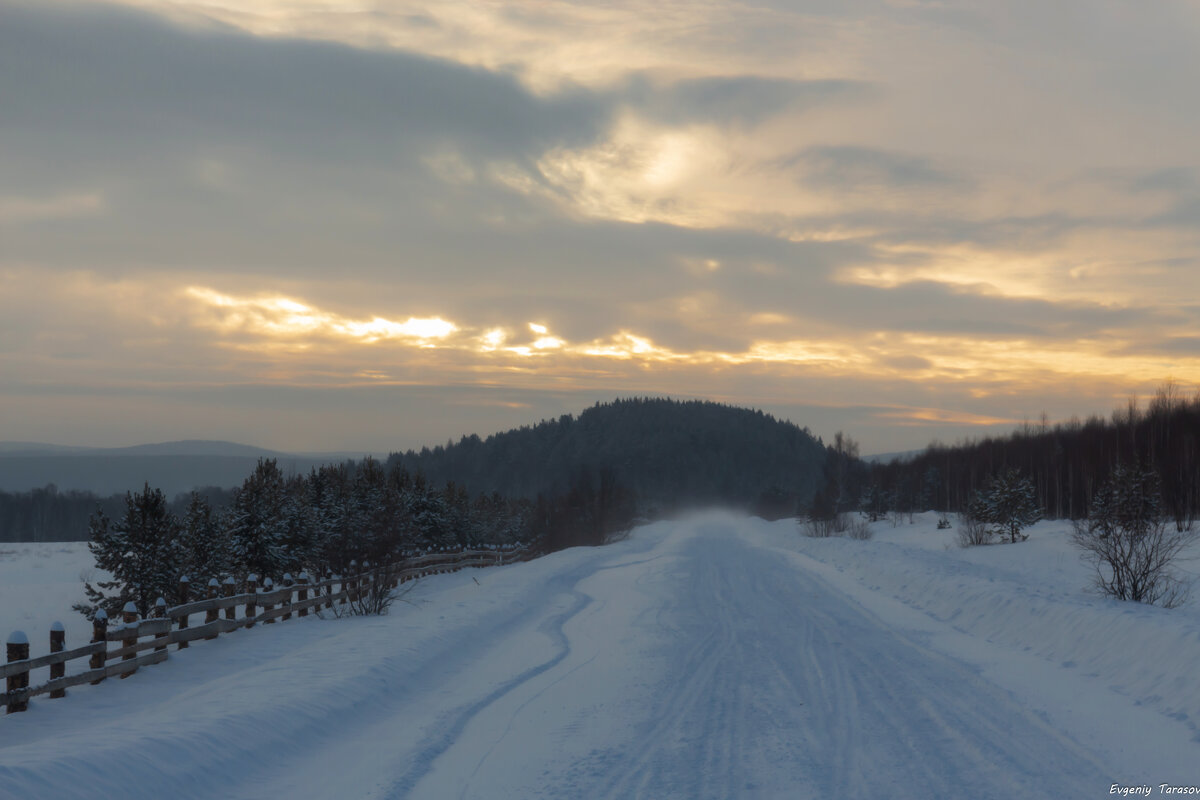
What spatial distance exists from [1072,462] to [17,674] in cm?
10756

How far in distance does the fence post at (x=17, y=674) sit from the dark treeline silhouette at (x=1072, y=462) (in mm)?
59323

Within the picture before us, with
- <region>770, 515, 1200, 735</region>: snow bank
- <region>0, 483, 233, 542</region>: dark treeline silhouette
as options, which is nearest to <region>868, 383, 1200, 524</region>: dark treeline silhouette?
<region>770, 515, 1200, 735</region>: snow bank

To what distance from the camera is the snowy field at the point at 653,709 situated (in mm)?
6801

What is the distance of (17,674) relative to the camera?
9.83m

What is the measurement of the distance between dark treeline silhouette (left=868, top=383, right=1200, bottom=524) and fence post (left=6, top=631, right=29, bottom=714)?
59.3m

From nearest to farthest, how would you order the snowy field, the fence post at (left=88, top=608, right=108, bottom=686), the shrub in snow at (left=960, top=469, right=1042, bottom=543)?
the snowy field
the fence post at (left=88, top=608, right=108, bottom=686)
the shrub in snow at (left=960, top=469, right=1042, bottom=543)

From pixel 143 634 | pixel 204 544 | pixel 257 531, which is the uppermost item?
pixel 143 634

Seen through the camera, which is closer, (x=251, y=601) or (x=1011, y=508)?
(x=251, y=601)

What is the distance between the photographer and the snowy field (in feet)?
22.3

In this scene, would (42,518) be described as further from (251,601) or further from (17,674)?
(17,674)

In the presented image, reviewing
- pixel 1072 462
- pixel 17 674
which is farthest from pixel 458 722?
pixel 1072 462

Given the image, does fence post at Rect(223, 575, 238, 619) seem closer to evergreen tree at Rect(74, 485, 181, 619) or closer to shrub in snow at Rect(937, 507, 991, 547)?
evergreen tree at Rect(74, 485, 181, 619)

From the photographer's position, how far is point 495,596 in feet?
68.0

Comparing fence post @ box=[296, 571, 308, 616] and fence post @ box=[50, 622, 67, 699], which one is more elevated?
fence post @ box=[50, 622, 67, 699]
